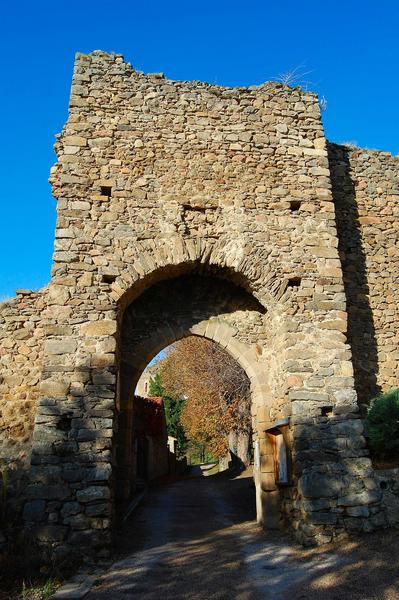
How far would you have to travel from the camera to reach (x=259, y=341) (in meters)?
8.90

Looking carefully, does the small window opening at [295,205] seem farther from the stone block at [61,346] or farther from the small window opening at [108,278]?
the stone block at [61,346]

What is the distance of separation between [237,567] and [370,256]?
6.49 m

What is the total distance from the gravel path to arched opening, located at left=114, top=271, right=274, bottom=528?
5.30 feet

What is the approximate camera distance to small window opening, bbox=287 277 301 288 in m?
8.11

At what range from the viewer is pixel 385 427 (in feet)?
24.5

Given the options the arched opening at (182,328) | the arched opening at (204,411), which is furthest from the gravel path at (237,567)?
the arched opening at (204,411)

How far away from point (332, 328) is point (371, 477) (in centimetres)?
221

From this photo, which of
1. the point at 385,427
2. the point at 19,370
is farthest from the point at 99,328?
the point at 385,427

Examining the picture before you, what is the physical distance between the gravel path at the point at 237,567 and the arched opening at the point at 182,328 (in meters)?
1.62

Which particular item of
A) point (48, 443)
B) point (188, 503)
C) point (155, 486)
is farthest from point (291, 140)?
point (155, 486)

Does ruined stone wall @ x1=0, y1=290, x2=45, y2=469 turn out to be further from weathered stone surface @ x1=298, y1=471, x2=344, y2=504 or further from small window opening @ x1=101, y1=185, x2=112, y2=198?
weathered stone surface @ x1=298, y1=471, x2=344, y2=504

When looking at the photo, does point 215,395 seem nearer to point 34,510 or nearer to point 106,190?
point 106,190

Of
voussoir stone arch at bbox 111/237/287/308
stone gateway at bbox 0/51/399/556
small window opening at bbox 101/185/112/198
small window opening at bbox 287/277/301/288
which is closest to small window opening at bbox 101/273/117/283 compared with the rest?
stone gateway at bbox 0/51/399/556

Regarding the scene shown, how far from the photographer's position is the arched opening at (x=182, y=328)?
872 centimetres
